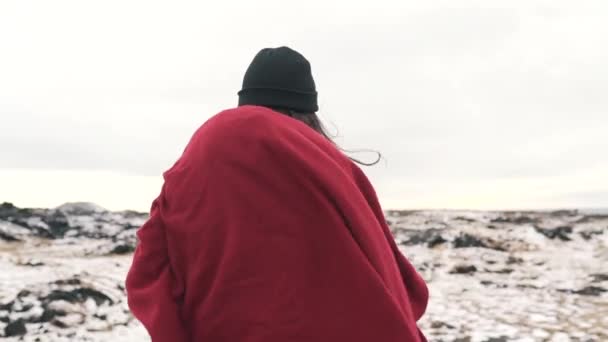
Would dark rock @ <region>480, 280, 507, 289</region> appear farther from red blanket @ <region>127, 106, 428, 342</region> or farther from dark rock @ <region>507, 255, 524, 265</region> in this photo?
red blanket @ <region>127, 106, 428, 342</region>

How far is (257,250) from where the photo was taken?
248 cm

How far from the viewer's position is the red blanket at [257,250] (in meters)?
2.48

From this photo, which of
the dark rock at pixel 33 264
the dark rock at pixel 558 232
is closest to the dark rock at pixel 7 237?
the dark rock at pixel 33 264

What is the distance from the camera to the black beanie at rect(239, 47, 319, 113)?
279 centimetres

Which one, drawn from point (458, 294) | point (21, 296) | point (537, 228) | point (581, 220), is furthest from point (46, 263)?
point (581, 220)

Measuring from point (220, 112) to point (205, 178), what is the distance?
320 millimetres

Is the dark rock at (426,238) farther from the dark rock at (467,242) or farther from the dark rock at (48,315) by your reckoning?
the dark rock at (48,315)

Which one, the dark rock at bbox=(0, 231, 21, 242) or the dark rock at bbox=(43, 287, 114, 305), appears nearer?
the dark rock at bbox=(43, 287, 114, 305)

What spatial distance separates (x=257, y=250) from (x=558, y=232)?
1408cm

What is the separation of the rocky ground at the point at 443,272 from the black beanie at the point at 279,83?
524cm

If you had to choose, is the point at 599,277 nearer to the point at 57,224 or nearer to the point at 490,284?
the point at 490,284

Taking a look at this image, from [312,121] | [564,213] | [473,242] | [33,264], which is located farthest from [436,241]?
[312,121]

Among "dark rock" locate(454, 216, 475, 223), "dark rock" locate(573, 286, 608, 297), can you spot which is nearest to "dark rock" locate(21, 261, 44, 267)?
"dark rock" locate(573, 286, 608, 297)

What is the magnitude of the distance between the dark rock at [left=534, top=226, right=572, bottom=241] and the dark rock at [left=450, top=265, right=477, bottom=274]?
347 centimetres
